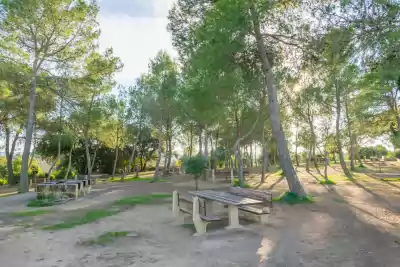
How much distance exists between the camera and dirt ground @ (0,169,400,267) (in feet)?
15.8

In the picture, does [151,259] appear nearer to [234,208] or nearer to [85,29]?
[234,208]

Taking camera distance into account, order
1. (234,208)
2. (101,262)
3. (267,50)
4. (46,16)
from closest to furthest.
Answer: (101,262) → (234,208) → (267,50) → (46,16)

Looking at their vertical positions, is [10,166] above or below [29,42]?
below

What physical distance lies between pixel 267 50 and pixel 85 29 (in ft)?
36.5

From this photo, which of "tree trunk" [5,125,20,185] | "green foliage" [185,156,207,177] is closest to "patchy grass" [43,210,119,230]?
"green foliage" [185,156,207,177]

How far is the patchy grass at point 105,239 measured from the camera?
6.21 metres

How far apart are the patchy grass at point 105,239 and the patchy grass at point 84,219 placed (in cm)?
164

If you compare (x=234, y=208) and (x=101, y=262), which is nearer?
(x=101, y=262)

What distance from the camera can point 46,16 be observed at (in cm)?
1714

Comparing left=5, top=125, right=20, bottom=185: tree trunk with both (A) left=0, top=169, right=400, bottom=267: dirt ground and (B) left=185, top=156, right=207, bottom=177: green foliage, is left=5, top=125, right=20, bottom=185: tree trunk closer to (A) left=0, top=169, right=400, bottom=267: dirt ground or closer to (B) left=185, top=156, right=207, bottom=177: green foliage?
(B) left=185, top=156, right=207, bottom=177: green foliage

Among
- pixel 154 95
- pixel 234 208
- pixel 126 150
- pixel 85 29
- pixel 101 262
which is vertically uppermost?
A: pixel 85 29

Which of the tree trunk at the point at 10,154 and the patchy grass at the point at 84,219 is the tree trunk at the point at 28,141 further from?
the patchy grass at the point at 84,219

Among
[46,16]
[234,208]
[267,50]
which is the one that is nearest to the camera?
[234,208]

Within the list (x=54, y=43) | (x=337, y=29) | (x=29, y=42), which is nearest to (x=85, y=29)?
(x=54, y=43)
